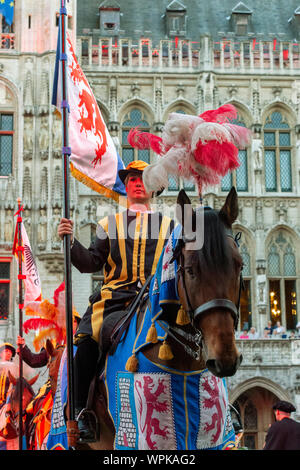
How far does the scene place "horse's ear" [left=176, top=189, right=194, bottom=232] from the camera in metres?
3.86

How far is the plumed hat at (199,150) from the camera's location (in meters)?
4.09

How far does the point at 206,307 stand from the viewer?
3.57 metres

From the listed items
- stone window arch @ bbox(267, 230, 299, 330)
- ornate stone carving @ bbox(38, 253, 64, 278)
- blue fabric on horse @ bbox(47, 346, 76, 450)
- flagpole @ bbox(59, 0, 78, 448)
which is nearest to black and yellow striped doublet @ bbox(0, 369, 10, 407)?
blue fabric on horse @ bbox(47, 346, 76, 450)

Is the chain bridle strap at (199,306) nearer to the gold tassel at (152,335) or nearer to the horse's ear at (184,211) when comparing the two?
the horse's ear at (184,211)

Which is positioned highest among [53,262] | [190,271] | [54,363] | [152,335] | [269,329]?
[53,262]

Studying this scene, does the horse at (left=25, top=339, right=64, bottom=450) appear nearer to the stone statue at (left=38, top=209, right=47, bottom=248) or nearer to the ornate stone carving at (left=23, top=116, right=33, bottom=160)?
the stone statue at (left=38, top=209, right=47, bottom=248)

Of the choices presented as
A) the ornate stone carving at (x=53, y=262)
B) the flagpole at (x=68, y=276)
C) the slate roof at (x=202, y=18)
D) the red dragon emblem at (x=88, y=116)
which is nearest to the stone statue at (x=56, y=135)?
the ornate stone carving at (x=53, y=262)

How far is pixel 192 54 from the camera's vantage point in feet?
78.6

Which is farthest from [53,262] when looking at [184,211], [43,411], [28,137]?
[184,211]

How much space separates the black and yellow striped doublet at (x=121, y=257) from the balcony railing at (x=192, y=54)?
1874 centimetres

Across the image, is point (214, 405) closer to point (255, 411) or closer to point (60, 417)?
point (60, 417)

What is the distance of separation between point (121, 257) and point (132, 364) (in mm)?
1146

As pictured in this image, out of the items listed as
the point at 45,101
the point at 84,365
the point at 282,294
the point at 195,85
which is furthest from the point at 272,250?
the point at 84,365

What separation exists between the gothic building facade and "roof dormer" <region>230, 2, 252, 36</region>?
0.90 meters
